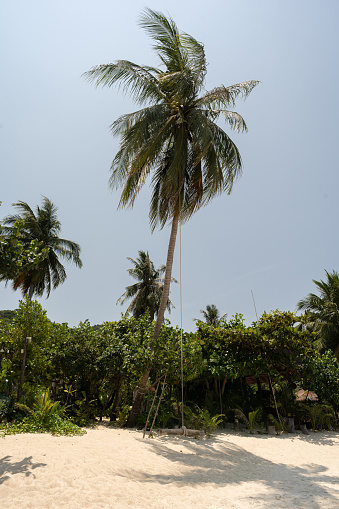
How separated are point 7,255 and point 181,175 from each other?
6723 millimetres

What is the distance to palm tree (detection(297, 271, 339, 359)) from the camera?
22188 millimetres

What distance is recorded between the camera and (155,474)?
630 cm

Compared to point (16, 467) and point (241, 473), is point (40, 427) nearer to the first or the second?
point (16, 467)

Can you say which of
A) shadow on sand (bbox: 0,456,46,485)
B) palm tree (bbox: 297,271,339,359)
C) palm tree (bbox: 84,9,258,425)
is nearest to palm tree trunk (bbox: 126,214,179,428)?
palm tree (bbox: 84,9,258,425)

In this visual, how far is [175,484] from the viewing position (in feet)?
19.2

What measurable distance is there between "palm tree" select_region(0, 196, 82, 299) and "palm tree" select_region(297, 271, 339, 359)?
17656 millimetres

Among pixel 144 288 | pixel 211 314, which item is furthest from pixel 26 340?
pixel 211 314

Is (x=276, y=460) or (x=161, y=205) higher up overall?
(x=161, y=205)

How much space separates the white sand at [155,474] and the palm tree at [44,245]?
1620 centimetres

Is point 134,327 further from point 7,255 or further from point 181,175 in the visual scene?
point 7,255

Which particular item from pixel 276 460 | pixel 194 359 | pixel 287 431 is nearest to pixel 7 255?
pixel 194 359

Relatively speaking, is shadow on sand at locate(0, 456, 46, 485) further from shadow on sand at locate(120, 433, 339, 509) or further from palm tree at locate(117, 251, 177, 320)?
palm tree at locate(117, 251, 177, 320)

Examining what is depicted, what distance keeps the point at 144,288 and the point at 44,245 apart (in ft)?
28.2

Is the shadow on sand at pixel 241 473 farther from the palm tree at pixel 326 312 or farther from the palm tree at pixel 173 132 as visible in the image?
the palm tree at pixel 326 312
